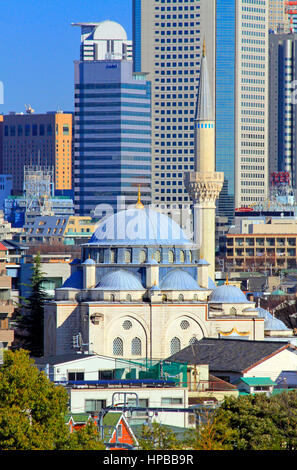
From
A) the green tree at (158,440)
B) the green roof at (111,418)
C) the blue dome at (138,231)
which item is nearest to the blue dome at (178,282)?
the blue dome at (138,231)

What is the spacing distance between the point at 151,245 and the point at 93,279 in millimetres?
4127

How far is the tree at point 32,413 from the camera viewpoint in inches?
1689

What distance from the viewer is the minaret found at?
366 ft

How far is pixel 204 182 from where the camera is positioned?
11481 cm

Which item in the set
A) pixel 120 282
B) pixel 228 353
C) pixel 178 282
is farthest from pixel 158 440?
pixel 178 282

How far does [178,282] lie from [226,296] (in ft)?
12.3

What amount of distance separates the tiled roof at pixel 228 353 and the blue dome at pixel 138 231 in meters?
8.94

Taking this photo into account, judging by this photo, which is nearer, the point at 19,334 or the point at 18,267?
the point at 19,334

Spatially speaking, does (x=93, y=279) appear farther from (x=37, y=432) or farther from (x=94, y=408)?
(x=37, y=432)

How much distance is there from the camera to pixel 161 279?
88938 mm

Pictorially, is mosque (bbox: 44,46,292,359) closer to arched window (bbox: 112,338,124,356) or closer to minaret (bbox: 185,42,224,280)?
arched window (bbox: 112,338,124,356)

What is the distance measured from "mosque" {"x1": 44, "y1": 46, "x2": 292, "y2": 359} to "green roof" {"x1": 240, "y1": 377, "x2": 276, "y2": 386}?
15.1 metres

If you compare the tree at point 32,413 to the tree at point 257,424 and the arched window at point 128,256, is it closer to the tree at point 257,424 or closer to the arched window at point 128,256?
the tree at point 257,424
